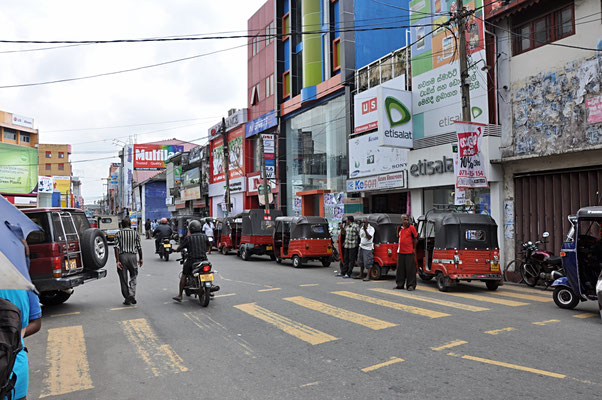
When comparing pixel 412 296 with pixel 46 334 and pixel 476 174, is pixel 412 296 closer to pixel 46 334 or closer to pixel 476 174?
pixel 476 174

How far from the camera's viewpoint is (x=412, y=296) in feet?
33.9

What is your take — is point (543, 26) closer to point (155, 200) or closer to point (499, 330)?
point (499, 330)

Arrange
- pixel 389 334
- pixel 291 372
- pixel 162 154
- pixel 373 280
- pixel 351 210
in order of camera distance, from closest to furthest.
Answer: pixel 291 372 → pixel 389 334 → pixel 373 280 → pixel 351 210 → pixel 162 154

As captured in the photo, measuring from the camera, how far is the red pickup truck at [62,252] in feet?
28.5

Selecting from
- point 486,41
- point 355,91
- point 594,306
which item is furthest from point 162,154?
point 594,306

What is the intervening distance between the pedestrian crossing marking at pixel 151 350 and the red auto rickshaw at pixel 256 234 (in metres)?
12.8

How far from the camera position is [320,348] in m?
6.14

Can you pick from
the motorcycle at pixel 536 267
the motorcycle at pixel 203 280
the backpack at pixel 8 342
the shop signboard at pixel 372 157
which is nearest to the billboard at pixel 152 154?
the shop signboard at pixel 372 157

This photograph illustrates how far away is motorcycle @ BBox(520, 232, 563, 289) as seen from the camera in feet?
38.1

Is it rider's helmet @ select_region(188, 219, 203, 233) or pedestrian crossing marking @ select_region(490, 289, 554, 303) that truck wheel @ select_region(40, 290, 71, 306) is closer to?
rider's helmet @ select_region(188, 219, 203, 233)

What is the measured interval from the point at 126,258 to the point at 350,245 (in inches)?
267

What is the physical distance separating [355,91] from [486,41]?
30.4 ft

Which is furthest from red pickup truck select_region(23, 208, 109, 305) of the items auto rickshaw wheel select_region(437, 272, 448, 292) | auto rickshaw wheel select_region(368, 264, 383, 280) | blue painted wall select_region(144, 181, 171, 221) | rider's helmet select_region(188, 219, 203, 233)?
blue painted wall select_region(144, 181, 171, 221)

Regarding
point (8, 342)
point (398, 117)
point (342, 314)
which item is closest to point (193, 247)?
point (342, 314)
